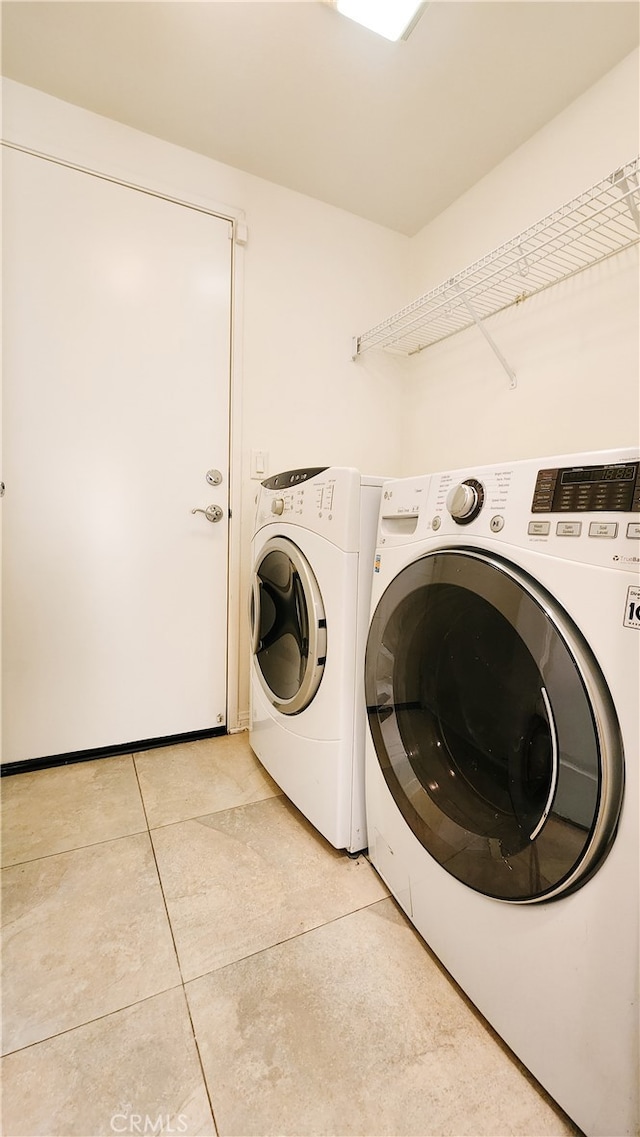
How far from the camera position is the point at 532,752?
0.65 m

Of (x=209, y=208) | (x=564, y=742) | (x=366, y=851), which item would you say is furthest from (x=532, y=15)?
(x=366, y=851)

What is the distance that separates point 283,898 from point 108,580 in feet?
3.76

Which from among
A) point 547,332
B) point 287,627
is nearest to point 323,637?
point 287,627

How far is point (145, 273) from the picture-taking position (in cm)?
157

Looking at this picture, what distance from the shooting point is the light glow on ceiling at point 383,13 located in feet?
3.60

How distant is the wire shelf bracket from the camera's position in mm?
1120

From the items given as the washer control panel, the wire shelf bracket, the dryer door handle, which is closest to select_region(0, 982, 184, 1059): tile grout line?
the dryer door handle

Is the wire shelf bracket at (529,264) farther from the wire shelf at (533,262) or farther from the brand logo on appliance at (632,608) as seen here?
the brand logo on appliance at (632,608)

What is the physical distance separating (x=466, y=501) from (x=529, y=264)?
1121 millimetres

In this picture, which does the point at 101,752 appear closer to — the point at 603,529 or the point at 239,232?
the point at 603,529

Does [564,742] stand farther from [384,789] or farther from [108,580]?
[108,580]

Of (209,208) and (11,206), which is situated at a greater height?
(209,208)

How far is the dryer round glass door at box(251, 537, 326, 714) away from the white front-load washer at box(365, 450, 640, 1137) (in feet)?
0.84

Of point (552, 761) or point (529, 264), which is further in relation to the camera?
point (529, 264)
